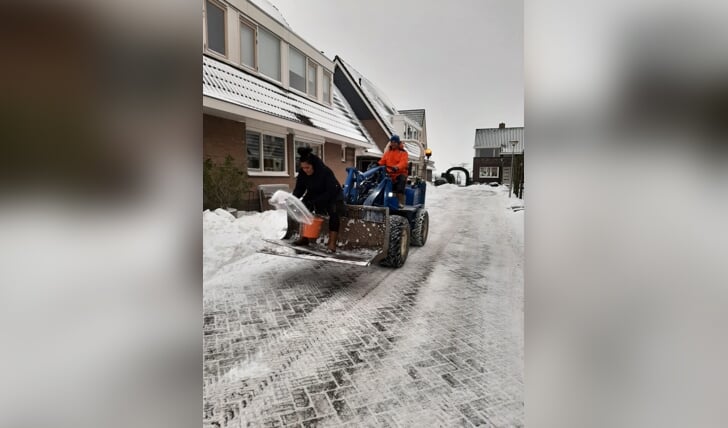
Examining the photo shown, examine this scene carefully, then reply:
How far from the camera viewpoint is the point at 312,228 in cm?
357

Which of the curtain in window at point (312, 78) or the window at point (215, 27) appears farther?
the curtain in window at point (312, 78)

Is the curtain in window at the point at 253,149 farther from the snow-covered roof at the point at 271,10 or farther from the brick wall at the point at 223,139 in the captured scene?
the snow-covered roof at the point at 271,10

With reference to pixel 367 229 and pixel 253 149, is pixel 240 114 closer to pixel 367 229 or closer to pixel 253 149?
pixel 253 149

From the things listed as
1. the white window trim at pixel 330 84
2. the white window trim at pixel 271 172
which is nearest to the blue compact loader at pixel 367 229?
the white window trim at pixel 271 172

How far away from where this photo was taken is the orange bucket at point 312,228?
11.7ft

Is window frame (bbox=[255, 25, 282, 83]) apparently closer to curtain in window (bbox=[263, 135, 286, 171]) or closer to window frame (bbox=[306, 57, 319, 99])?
window frame (bbox=[306, 57, 319, 99])

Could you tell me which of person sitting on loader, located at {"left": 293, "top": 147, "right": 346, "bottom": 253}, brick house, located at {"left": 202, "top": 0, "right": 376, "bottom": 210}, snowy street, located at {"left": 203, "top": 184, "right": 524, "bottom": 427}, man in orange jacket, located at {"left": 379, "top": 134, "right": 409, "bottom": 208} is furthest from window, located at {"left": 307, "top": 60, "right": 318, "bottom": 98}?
person sitting on loader, located at {"left": 293, "top": 147, "right": 346, "bottom": 253}

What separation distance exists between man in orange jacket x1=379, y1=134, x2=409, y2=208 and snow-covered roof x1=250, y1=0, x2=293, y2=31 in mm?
3471

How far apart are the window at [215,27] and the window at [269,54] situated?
79cm

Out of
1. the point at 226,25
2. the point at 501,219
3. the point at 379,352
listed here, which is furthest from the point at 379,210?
the point at 501,219

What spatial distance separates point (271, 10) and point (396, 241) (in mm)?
5094

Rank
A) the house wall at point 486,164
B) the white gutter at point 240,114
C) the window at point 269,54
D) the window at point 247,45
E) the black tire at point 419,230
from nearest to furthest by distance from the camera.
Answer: the white gutter at point 240,114
the black tire at point 419,230
the window at point 247,45
the window at point 269,54
the house wall at point 486,164
